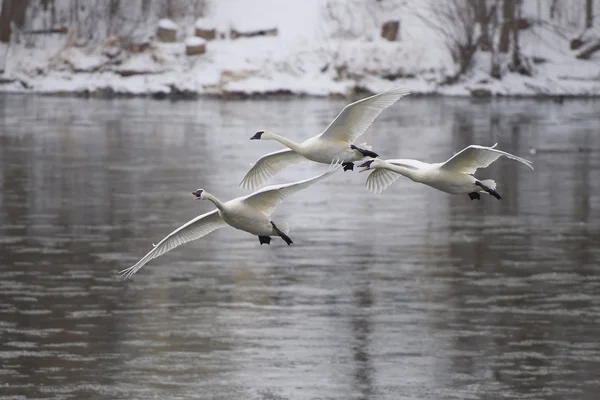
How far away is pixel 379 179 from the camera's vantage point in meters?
14.2

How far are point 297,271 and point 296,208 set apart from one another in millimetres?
10669

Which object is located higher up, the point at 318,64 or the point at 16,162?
the point at 318,64

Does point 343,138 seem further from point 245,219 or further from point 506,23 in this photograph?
point 506,23

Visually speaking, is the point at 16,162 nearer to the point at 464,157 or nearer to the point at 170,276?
the point at 170,276

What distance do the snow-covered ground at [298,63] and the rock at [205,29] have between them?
185 millimetres

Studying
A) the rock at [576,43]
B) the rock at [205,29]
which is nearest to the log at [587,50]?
the rock at [576,43]

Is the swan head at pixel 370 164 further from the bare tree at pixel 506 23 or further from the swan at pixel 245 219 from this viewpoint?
the bare tree at pixel 506 23

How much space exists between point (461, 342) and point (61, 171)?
27.0 m

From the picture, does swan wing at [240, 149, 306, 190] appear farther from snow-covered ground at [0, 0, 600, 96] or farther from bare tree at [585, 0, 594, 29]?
bare tree at [585, 0, 594, 29]

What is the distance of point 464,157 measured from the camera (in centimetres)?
1373

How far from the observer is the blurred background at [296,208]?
32.5m

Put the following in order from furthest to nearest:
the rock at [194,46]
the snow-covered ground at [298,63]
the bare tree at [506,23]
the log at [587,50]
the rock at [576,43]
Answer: the rock at [576,43], the bare tree at [506,23], the log at [587,50], the rock at [194,46], the snow-covered ground at [298,63]

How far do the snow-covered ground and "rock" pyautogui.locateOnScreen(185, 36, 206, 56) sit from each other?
219 mm

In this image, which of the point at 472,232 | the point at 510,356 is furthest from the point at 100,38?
the point at 510,356
